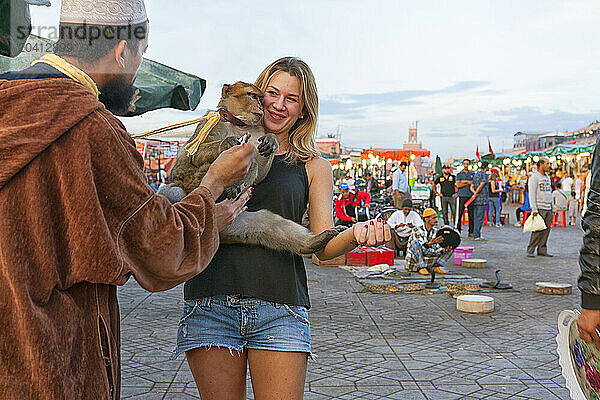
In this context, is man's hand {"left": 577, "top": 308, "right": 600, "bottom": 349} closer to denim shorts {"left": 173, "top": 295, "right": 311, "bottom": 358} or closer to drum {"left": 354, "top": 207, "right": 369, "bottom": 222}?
denim shorts {"left": 173, "top": 295, "right": 311, "bottom": 358}

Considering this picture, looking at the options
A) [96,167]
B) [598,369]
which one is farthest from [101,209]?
[598,369]

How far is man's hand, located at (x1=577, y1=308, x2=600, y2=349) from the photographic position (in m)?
2.56

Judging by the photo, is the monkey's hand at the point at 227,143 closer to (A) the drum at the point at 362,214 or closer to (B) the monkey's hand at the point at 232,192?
(B) the monkey's hand at the point at 232,192

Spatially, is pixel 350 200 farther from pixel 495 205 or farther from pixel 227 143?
pixel 227 143

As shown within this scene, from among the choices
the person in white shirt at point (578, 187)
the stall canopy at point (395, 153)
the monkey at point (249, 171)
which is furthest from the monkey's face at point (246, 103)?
the person in white shirt at point (578, 187)

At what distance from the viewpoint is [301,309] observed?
2818 millimetres

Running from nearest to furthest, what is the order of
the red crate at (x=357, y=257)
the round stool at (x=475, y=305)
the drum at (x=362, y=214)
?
the round stool at (x=475, y=305), the red crate at (x=357, y=257), the drum at (x=362, y=214)

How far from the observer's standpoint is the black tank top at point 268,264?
2.73m

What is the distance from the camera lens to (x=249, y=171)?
9.20ft

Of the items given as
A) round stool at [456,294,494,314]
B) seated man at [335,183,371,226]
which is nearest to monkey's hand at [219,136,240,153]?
round stool at [456,294,494,314]

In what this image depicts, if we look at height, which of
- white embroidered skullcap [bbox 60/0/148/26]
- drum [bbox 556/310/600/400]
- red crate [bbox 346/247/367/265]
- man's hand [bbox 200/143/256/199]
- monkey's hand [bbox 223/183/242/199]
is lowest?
Result: red crate [bbox 346/247/367/265]

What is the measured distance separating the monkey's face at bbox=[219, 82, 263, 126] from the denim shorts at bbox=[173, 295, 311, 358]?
94 centimetres

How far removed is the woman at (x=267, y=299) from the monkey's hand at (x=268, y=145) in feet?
0.36

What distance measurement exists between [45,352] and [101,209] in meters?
0.42
